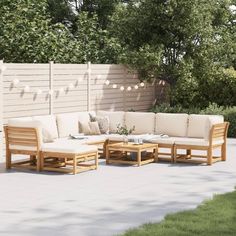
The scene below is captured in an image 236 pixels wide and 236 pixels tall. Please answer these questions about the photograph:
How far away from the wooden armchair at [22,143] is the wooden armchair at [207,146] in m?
2.78

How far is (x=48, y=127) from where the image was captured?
12633 mm

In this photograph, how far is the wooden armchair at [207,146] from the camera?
12.1 meters

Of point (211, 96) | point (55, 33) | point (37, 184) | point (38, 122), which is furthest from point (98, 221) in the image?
point (55, 33)

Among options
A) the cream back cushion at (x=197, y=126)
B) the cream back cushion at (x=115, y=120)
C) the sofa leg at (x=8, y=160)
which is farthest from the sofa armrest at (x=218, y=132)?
the sofa leg at (x=8, y=160)

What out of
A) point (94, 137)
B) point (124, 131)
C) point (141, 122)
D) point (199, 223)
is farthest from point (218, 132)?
point (199, 223)

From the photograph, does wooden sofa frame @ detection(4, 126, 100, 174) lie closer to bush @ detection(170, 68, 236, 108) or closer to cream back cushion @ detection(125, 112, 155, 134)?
cream back cushion @ detection(125, 112, 155, 134)

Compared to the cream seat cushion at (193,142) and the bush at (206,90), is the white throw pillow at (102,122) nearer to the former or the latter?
the cream seat cushion at (193,142)

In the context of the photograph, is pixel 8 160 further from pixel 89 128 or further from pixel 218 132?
pixel 218 132

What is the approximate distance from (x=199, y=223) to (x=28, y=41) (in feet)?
40.2

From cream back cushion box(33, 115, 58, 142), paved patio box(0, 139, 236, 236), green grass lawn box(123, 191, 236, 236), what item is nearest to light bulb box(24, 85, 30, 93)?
cream back cushion box(33, 115, 58, 142)

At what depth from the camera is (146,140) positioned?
42.1 feet

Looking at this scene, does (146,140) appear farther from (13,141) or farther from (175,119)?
(13,141)

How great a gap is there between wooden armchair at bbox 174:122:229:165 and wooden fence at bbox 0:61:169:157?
355cm

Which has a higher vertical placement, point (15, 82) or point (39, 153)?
point (15, 82)
